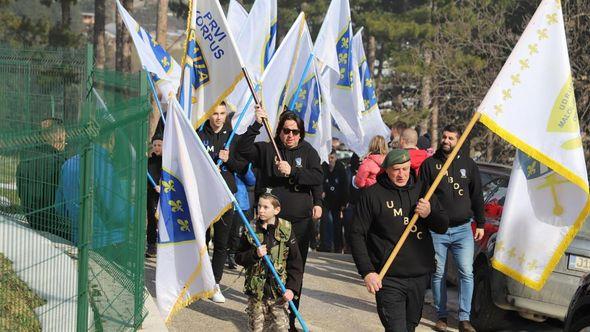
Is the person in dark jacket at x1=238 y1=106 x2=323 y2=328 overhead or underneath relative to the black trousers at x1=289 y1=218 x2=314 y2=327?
overhead

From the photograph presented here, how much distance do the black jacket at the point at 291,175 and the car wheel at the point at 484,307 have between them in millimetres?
2206

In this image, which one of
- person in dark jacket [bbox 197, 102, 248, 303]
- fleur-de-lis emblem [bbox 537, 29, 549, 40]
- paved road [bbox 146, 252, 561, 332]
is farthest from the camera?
person in dark jacket [bbox 197, 102, 248, 303]

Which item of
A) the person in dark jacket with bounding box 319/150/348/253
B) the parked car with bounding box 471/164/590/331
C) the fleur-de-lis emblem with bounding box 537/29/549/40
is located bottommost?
the person in dark jacket with bounding box 319/150/348/253

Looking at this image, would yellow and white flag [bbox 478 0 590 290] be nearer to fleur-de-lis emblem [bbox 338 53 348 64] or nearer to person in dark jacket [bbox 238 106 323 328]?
person in dark jacket [bbox 238 106 323 328]

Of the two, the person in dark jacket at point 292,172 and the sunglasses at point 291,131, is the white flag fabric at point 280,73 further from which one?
the sunglasses at point 291,131

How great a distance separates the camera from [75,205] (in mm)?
6191

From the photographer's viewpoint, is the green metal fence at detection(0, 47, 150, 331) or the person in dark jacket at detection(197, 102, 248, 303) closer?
the green metal fence at detection(0, 47, 150, 331)

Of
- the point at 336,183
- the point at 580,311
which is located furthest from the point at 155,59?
the point at 336,183

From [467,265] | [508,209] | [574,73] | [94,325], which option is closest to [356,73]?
[467,265]

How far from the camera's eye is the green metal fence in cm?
541

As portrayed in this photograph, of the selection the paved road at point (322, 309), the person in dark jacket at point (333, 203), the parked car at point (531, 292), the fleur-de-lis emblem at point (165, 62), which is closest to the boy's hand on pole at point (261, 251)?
the paved road at point (322, 309)

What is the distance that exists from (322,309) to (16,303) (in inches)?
218

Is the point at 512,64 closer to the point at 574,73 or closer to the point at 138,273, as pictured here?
the point at 138,273

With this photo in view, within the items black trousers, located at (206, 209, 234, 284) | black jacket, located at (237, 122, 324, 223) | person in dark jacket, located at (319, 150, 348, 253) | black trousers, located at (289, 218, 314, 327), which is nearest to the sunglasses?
black jacket, located at (237, 122, 324, 223)
